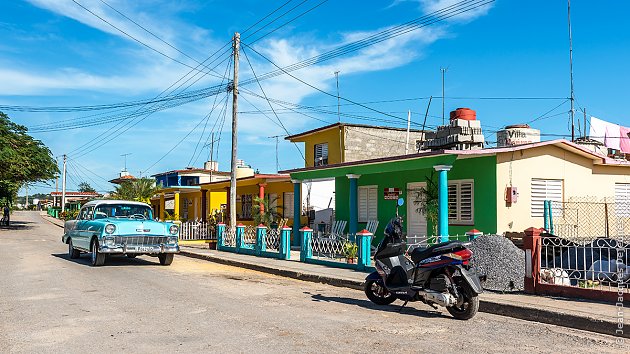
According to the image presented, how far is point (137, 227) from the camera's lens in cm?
1566

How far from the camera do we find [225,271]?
16.0 meters

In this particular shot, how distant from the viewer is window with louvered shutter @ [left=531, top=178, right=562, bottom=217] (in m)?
16.1

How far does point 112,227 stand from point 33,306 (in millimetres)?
5979

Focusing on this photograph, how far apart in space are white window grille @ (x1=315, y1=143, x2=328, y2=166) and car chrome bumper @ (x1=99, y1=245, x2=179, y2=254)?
14348 mm

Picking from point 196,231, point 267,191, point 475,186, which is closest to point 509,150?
point 475,186

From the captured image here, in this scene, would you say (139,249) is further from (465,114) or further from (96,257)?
(465,114)

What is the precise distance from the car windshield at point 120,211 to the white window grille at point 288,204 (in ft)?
40.7

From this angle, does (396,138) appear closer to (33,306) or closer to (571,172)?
(571,172)

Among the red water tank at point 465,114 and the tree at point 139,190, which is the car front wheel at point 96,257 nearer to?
the red water tank at point 465,114

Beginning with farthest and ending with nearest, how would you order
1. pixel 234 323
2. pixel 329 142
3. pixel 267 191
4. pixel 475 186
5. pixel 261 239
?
pixel 267 191 < pixel 329 142 < pixel 261 239 < pixel 475 186 < pixel 234 323

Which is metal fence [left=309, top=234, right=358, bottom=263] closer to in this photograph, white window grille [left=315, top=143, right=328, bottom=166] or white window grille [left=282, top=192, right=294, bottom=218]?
white window grille [left=282, top=192, right=294, bottom=218]

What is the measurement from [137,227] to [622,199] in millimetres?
14979

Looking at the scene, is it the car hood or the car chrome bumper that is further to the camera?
the car hood

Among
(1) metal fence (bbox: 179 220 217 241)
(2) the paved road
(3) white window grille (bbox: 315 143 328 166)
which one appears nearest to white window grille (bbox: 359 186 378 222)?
(2) the paved road
